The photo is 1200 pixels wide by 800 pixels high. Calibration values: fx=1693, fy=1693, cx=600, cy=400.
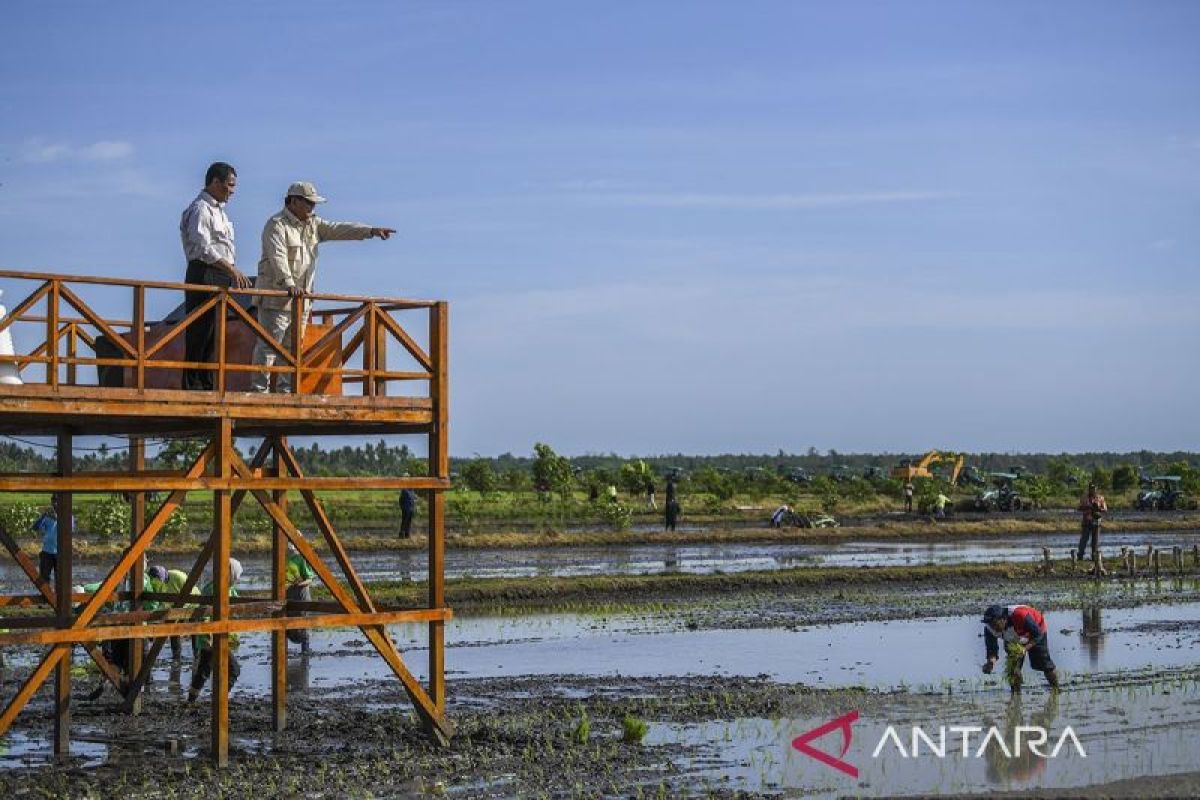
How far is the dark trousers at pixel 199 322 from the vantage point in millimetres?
14781

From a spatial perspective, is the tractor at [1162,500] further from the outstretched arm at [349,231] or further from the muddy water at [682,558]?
the outstretched arm at [349,231]

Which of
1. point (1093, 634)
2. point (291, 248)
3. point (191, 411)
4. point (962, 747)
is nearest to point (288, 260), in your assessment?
point (291, 248)

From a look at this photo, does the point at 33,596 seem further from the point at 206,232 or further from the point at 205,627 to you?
the point at 206,232

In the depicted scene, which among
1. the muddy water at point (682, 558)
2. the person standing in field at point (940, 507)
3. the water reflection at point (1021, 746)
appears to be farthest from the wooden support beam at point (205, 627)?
the person standing in field at point (940, 507)

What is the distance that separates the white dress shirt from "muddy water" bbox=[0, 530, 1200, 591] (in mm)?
18192

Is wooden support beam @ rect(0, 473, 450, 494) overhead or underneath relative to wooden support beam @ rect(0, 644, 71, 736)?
overhead

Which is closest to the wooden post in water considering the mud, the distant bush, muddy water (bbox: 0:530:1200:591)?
the mud

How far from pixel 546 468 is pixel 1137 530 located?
22344mm

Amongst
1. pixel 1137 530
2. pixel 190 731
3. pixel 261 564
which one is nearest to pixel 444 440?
pixel 190 731

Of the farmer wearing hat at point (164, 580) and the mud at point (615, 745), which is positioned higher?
the farmer wearing hat at point (164, 580)

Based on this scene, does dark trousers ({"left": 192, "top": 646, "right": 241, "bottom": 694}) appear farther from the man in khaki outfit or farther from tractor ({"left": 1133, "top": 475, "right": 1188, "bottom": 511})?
tractor ({"left": 1133, "top": 475, "right": 1188, "bottom": 511})

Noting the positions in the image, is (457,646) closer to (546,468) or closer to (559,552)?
(559,552)

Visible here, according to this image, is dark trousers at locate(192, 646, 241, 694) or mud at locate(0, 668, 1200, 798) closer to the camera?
mud at locate(0, 668, 1200, 798)

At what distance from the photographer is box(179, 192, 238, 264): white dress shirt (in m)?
14.7
